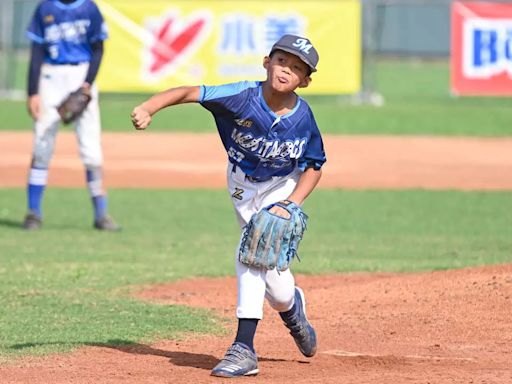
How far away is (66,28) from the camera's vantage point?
10.9 meters

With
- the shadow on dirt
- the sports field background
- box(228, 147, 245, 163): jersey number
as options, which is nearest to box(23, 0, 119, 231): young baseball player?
the sports field background

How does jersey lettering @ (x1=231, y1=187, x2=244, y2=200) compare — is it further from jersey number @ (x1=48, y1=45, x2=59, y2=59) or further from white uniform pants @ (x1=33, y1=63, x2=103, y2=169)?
jersey number @ (x1=48, y1=45, x2=59, y2=59)

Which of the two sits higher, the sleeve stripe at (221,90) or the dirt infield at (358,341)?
the sleeve stripe at (221,90)

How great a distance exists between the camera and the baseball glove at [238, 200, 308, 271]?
542cm

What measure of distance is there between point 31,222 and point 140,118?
6414 mm

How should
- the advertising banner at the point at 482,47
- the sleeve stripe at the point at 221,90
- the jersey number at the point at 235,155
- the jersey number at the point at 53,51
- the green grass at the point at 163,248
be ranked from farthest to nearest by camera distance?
the advertising banner at the point at 482,47 < the jersey number at the point at 53,51 < the green grass at the point at 163,248 < the jersey number at the point at 235,155 < the sleeve stripe at the point at 221,90

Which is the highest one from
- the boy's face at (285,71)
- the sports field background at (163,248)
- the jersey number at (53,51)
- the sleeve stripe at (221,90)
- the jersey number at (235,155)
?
the boy's face at (285,71)

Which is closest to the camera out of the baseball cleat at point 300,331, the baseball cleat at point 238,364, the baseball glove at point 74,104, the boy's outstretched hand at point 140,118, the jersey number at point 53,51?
the boy's outstretched hand at point 140,118

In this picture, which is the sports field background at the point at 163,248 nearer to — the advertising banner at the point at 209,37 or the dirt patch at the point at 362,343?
the dirt patch at the point at 362,343

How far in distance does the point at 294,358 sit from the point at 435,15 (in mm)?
22740

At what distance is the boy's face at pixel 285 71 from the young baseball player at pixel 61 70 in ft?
18.1

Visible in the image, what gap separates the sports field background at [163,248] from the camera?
692 cm

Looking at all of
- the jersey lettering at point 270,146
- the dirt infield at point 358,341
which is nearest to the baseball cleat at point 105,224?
the dirt infield at point 358,341

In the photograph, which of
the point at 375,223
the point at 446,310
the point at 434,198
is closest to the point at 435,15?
the point at 434,198
